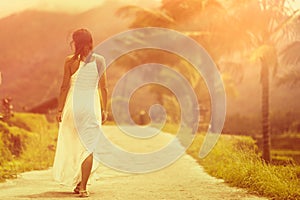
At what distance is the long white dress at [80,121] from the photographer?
709 centimetres

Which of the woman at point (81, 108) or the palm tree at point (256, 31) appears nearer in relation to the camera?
the woman at point (81, 108)

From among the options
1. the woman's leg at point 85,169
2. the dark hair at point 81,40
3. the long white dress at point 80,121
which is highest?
the dark hair at point 81,40

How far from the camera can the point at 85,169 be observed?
23.0 ft

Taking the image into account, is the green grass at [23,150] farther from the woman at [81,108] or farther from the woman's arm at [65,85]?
the woman's arm at [65,85]

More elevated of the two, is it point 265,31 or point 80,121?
point 265,31

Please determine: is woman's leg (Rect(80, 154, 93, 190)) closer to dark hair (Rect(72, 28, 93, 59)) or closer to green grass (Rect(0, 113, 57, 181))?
dark hair (Rect(72, 28, 93, 59))

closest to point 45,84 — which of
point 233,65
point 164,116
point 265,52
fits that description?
point 164,116

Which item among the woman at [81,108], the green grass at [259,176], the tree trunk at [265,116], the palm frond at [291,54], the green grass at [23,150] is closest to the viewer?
the green grass at [259,176]

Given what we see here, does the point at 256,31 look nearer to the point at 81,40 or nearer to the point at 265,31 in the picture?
the point at 265,31

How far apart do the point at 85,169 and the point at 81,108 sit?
0.71 meters

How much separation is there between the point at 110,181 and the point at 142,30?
2906 cm

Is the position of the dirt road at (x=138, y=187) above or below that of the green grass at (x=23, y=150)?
below

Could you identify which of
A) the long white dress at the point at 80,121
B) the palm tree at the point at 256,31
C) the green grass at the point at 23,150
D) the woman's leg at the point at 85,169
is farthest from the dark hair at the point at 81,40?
the palm tree at the point at 256,31

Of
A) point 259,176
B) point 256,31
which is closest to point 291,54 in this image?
point 256,31
